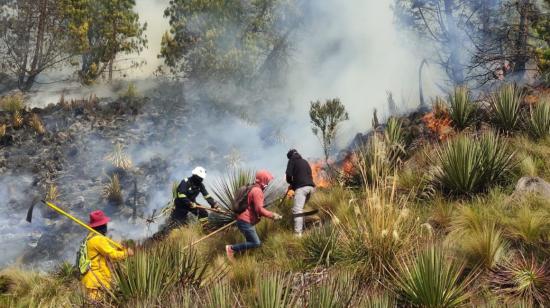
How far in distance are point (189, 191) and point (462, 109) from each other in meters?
5.45

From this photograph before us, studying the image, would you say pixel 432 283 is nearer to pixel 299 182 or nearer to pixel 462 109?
pixel 299 182

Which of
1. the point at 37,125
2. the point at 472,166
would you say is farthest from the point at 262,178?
the point at 37,125

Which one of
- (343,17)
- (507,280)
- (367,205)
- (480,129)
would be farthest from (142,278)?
(343,17)

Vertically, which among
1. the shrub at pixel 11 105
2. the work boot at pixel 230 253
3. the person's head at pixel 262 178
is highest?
the shrub at pixel 11 105

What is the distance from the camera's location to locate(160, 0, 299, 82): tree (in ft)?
76.2

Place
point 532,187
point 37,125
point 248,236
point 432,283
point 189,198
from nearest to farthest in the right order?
1. point 432,283
2. point 532,187
3. point 248,236
4. point 189,198
5. point 37,125

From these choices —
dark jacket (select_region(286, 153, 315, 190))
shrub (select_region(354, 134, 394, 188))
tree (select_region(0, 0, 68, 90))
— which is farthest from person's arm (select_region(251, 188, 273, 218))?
tree (select_region(0, 0, 68, 90))

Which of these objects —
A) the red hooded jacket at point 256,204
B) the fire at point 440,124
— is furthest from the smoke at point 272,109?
the red hooded jacket at point 256,204

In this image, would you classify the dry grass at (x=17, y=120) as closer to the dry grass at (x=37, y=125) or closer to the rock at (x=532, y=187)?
the dry grass at (x=37, y=125)

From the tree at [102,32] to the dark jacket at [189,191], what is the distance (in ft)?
53.9

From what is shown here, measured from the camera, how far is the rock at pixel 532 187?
6172mm

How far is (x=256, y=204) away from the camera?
256 inches

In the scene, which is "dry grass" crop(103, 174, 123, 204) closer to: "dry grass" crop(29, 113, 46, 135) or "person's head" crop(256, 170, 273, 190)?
"dry grass" crop(29, 113, 46, 135)

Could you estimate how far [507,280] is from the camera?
4.41 meters
